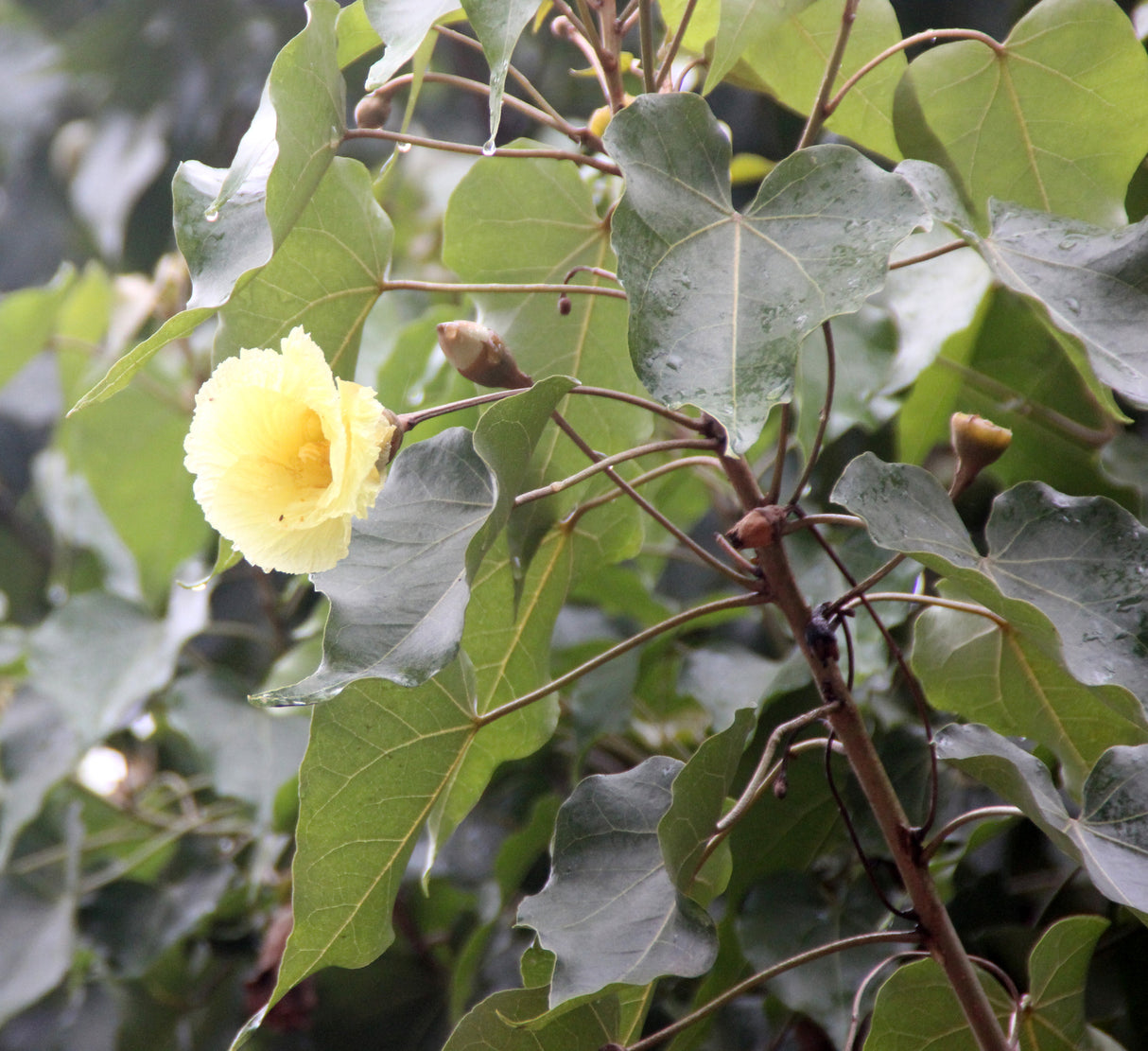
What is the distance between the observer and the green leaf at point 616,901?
548 millimetres

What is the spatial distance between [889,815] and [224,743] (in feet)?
2.50

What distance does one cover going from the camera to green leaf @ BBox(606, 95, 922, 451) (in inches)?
19.1

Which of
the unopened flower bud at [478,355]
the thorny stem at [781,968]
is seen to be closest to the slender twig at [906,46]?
the unopened flower bud at [478,355]

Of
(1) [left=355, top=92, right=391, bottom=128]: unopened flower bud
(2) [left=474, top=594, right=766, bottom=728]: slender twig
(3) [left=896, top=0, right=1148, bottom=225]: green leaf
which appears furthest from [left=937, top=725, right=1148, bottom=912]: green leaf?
(1) [left=355, top=92, right=391, bottom=128]: unopened flower bud

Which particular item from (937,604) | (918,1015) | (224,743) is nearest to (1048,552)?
(937,604)

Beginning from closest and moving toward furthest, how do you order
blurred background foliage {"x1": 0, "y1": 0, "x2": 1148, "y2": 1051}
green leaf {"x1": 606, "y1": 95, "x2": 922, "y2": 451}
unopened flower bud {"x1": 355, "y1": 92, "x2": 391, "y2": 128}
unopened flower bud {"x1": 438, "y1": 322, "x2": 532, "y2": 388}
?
1. green leaf {"x1": 606, "y1": 95, "x2": 922, "y2": 451}
2. unopened flower bud {"x1": 438, "y1": 322, "x2": 532, "y2": 388}
3. unopened flower bud {"x1": 355, "y1": 92, "x2": 391, "y2": 128}
4. blurred background foliage {"x1": 0, "y1": 0, "x2": 1148, "y2": 1051}

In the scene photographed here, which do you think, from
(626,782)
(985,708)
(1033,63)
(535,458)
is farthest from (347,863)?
(1033,63)

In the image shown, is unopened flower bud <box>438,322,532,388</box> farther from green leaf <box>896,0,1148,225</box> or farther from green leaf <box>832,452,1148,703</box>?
green leaf <box>896,0,1148,225</box>

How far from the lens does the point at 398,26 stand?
0.58 meters

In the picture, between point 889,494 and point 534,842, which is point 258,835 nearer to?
point 534,842

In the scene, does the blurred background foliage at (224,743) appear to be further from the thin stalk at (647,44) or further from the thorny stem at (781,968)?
the thin stalk at (647,44)

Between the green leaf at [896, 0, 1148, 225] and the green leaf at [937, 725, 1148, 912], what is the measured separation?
345 mm

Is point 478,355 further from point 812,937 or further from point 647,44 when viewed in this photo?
point 812,937

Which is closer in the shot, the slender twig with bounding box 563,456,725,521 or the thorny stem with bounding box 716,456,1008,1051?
the thorny stem with bounding box 716,456,1008,1051
